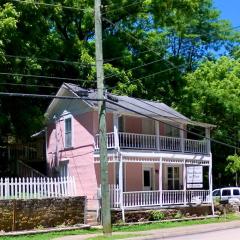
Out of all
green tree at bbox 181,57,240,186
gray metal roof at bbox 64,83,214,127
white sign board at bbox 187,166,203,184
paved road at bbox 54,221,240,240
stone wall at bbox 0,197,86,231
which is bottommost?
paved road at bbox 54,221,240,240

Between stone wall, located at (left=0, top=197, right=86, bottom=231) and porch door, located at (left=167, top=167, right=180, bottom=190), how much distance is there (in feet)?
33.4

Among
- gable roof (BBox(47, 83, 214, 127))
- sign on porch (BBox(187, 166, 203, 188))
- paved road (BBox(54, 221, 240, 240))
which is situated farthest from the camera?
sign on porch (BBox(187, 166, 203, 188))

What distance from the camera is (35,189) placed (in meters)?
A: 24.6

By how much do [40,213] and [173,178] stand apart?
1283 centimetres

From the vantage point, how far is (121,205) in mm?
27609

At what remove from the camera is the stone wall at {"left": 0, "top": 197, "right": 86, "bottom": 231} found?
76.1ft

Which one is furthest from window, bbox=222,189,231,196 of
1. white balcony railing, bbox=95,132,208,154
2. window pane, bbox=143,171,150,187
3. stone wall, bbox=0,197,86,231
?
stone wall, bbox=0,197,86,231

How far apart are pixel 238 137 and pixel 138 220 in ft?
63.1

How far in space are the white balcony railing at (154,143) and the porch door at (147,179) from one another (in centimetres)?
248

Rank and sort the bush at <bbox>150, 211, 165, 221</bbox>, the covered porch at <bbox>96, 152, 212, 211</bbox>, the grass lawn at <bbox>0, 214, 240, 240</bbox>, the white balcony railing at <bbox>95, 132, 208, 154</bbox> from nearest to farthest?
the grass lawn at <bbox>0, 214, 240, 240</bbox> → the covered porch at <bbox>96, 152, 212, 211</bbox> → the bush at <bbox>150, 211, 165, 221</bbox> → the white balcony railing at <bbox>95, 132, 208, 154</bbox>

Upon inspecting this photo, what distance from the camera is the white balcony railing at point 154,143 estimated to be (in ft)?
96.8

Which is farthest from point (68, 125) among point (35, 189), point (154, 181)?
point (35, 189)

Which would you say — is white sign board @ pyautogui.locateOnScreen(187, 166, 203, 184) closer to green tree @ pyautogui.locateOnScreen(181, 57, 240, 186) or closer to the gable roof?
the gable roof

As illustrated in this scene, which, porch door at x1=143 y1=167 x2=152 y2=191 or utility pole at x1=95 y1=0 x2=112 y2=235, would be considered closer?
utility pole at x1=95 y1=0 x2=112 y2=235
